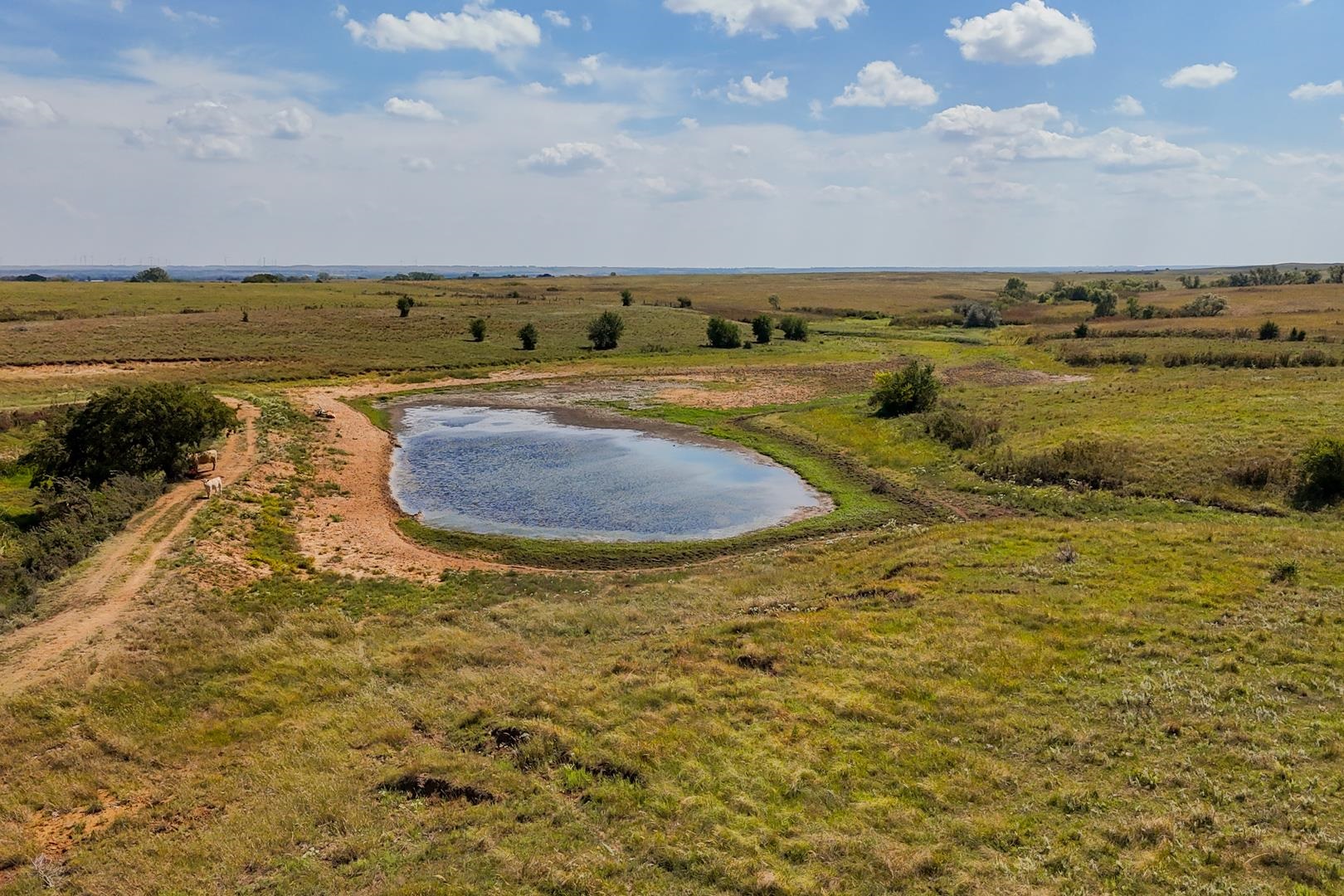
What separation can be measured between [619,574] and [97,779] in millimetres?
13581

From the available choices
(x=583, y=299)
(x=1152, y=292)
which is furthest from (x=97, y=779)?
(x=1152, y=292)

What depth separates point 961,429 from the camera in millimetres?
37812

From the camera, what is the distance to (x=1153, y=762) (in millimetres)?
11086

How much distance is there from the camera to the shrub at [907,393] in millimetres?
43812

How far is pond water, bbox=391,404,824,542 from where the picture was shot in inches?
1101

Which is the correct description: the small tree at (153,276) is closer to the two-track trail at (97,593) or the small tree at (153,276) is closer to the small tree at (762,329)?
the small tree at (762,329)

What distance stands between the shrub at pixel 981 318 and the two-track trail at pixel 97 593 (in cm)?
9980

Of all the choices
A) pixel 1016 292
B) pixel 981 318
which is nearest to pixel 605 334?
pixel 981 318

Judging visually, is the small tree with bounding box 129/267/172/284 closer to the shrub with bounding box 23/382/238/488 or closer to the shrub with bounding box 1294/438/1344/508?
the shrub with bounding box 23/382/238/488

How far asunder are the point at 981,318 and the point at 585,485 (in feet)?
294

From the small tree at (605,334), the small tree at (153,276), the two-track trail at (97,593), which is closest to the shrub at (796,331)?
the small tree at (605,334)

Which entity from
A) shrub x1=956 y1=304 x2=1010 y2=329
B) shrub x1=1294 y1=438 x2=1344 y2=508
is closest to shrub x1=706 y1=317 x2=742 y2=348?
shrub x1=956 y1=304 x2=1010 y2=329

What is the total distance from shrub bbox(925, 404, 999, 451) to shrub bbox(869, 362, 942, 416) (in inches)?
87.2

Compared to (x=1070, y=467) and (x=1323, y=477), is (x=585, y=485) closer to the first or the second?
(x=1070, y=467)
